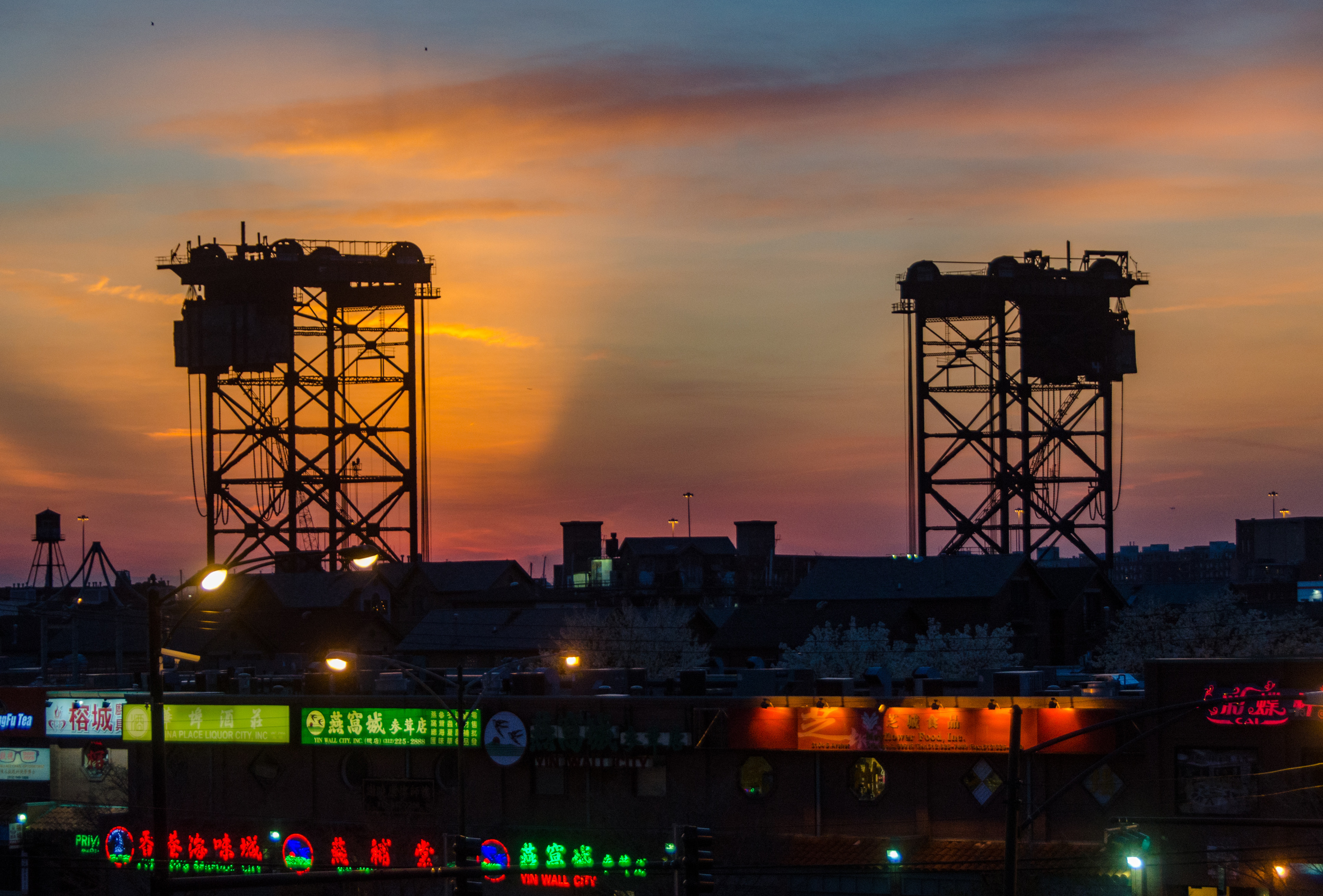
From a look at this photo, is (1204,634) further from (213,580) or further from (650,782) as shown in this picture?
(213,580)

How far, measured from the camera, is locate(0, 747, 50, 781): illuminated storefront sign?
55625 millimetres

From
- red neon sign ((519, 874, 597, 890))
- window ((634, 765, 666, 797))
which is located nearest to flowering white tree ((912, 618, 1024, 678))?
window ((634, 765, 666, 797))

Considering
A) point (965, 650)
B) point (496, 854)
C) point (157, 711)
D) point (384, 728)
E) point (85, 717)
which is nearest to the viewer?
point (157, 711)

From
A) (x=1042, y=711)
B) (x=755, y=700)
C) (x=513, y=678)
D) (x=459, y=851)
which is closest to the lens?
(x=459, y=851)

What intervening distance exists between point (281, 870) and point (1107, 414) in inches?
3368

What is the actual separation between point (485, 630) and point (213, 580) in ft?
284

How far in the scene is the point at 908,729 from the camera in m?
43.4

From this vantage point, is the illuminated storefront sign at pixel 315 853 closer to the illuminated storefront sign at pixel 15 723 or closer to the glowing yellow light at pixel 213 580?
the illuminated storefront sign at pixel 15 723

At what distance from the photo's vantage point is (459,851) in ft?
75.6

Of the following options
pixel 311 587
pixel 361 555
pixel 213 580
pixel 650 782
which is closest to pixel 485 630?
pixel 311 587

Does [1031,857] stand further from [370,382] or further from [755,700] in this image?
[370,382]

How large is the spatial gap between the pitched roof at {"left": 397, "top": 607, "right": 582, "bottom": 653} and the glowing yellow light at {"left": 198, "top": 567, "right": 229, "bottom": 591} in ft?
268

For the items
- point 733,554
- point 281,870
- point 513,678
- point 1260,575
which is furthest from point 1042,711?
point 1260,575

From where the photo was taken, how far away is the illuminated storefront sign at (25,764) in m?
55.6
